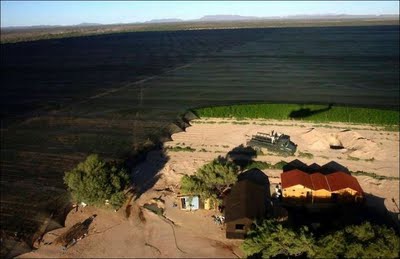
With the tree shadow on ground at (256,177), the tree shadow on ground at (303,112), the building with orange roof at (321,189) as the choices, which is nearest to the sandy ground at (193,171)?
the tree shadow on ground at (256,177)

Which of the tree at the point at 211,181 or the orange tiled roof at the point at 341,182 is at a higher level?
the tree at the point at 211,181

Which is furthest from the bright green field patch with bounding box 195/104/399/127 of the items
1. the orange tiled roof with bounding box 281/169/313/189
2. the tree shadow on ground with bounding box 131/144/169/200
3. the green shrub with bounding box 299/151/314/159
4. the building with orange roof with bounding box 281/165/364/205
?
the building with orange roof with bounding box 281/165/364/205

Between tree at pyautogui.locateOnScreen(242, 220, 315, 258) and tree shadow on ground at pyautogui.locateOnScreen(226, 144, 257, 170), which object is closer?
tree at pyautogui.locateOnScreen(242, 220, 315, 258)

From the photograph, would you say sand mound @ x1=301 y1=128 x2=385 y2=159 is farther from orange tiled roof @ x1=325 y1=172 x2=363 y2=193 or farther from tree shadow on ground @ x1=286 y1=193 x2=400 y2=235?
tree shadow on ground @ x1=286 y1=193 x2=400 y2=235

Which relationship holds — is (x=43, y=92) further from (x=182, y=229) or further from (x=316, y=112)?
(x=182, y=229)

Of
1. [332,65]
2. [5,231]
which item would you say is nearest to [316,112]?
[5,231]

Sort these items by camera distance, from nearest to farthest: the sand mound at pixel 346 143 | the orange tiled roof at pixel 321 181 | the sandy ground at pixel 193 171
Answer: the sandy ground at pixel 193 171 < the orange tiled roof at pixel 321 181 < the sand mound at pixel 346 143

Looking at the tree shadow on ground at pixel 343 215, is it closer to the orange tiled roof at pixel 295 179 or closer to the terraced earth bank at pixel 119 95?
the orange tiled roof at pixel 295 179
